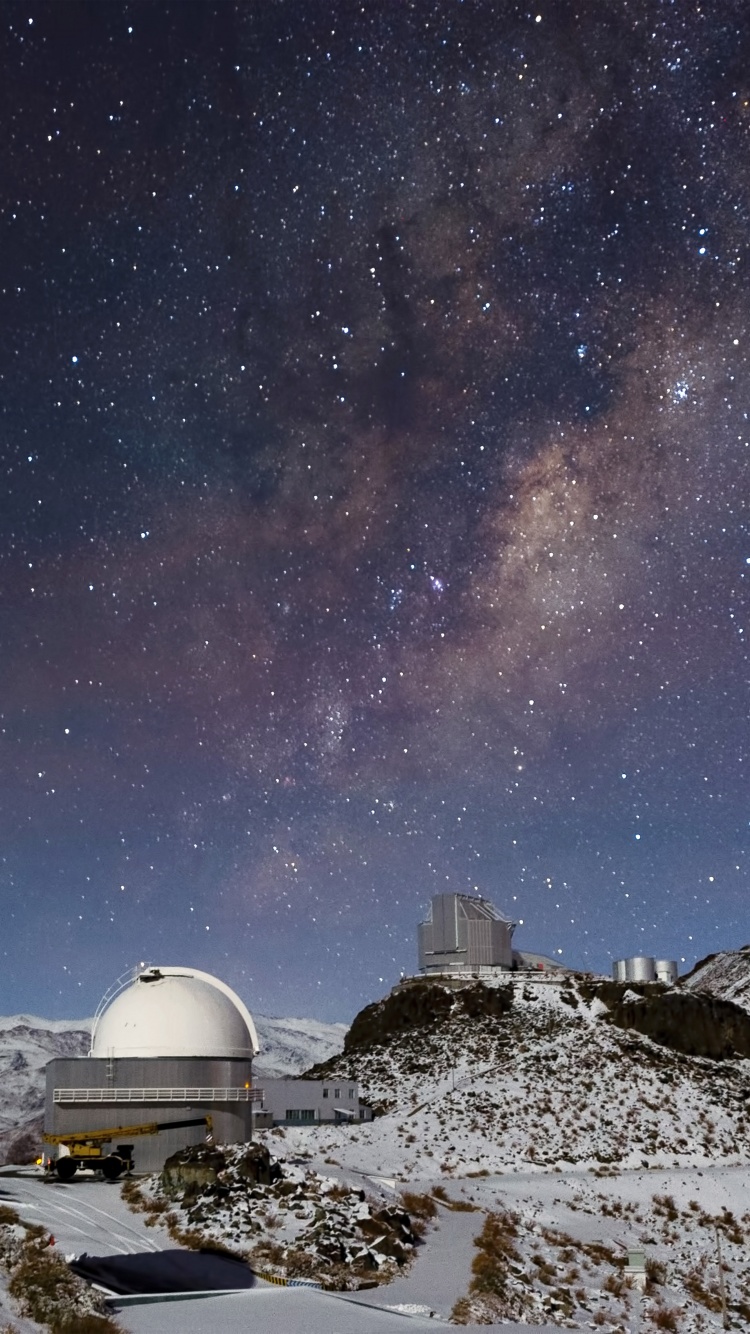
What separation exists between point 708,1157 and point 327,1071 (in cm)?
2878

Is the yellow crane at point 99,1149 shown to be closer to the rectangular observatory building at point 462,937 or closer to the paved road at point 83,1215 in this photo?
the paved road at point 83,1215

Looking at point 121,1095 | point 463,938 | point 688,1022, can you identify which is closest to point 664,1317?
point 121,1095

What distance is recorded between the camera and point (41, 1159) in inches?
1419

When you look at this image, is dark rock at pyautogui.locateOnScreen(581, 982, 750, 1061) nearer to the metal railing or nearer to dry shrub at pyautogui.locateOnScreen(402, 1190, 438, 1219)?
dry shrub at pyautogui.locateOnScreen(402, 1190, 438, 1219)

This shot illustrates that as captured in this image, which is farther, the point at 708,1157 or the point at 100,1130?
the point at 708,1157

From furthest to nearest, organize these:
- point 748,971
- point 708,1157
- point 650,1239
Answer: point 748,971, point 708,1157, point 650,1239

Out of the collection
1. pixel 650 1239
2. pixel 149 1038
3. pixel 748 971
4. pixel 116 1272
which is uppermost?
pixel 748 971

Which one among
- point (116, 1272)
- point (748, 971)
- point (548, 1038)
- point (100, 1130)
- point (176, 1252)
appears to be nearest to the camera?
point (116, 1272)

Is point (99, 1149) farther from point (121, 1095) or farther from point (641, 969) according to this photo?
point (641, 969)

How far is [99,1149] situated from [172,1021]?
5164 mm

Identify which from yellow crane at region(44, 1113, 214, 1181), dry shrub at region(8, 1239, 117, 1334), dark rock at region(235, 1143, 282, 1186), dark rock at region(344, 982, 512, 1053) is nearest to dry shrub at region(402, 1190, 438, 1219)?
dark rock at region(235, 1143, 282, 1186)

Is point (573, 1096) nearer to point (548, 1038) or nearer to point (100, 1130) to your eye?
point (548, 1038)

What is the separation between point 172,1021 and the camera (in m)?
37.8

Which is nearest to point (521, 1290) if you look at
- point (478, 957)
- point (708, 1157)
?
A: point (708, 1157)
